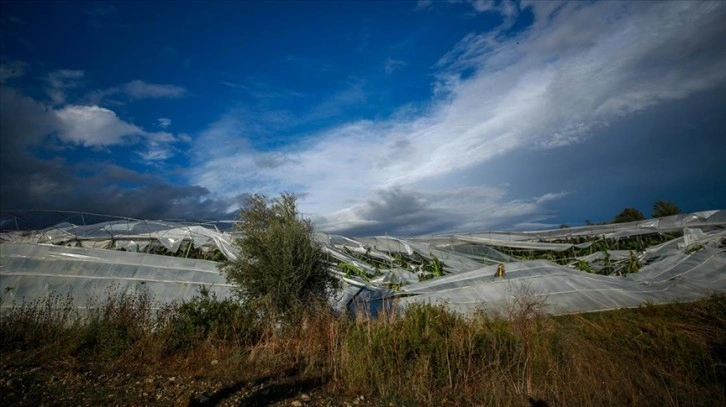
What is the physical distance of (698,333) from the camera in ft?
21.2

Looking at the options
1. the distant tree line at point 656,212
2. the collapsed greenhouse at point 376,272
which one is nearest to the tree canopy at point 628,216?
the distant tree line at point 656,212

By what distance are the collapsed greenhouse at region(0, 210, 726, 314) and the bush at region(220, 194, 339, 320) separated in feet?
2.68

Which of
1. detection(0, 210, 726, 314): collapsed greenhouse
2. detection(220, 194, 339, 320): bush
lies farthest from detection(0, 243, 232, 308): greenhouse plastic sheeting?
detection(220, 194, 339, 320): bush

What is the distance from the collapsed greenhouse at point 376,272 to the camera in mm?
11750

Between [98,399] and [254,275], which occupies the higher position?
[254,275]

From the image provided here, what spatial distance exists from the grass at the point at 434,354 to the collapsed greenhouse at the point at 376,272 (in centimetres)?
149

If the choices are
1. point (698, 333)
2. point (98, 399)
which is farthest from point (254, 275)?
point (698, 333)

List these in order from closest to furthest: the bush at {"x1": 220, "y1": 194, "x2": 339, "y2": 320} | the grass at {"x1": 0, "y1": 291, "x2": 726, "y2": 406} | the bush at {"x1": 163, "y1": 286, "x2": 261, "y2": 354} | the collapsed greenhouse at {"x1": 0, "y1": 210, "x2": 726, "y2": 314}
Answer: the grass at {"x1": 0, "y1": 291, "x2": 726, "y2": 406}, the bush at {"x1": 163, "y1": 286, "x2": 261, "y2": 354}, the bush at {"x1": 220, "y1": 194, "x2": 339, "y2": 320}, the collapsed greenhouse at {"x1": 0, "y1": 210, "x2": 726, "y2": 314}

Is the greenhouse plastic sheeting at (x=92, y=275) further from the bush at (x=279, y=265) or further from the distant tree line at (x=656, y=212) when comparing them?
the distant tree line at (x=656, y=212)

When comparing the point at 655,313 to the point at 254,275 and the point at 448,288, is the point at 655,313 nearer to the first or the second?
the point at 448,288

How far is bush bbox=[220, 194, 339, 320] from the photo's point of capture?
898 cm

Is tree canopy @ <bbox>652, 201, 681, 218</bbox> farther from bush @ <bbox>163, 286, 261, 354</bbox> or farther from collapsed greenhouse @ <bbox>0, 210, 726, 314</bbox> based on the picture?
bush @ <bbox>163, 286, 261, 354</bbox>

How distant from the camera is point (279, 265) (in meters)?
9.09

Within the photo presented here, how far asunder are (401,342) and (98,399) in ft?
15.1
